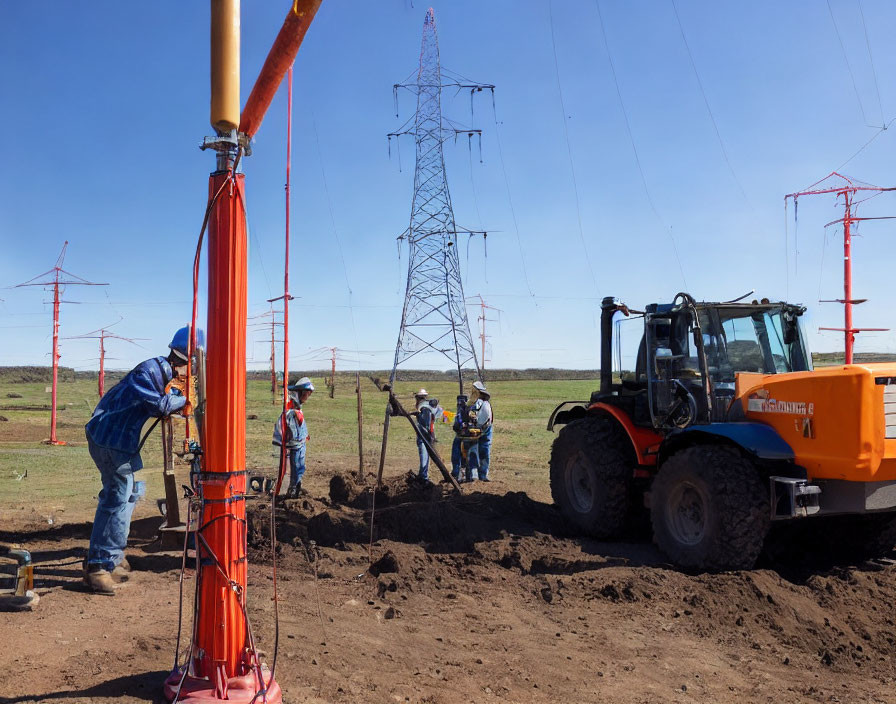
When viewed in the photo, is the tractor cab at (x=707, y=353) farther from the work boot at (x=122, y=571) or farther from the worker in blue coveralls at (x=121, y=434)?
the work boot at (x=122, y=571)

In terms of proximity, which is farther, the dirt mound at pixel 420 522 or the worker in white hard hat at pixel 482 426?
the worker in white hard hat at pixel 482 426

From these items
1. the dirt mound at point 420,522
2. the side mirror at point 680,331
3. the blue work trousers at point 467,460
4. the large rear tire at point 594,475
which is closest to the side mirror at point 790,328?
the side mirror at point 680,331

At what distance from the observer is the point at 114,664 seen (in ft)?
14.4

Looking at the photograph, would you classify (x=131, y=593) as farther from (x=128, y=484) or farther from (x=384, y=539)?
(x=384, y=539)

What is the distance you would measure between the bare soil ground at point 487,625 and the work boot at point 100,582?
0.12 m

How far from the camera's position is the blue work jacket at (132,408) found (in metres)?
6.10

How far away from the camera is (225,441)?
3.89 metres

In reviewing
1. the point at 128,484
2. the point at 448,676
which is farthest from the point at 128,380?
the point at 448,676

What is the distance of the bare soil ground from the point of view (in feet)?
14.4

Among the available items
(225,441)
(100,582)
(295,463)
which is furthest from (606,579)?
(295,463)

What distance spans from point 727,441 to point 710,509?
675 millimetres

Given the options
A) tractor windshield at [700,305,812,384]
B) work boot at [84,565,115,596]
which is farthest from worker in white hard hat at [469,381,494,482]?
work boot at [84,565,115,596]

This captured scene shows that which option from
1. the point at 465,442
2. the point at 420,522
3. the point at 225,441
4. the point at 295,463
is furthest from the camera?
the point at 465,442

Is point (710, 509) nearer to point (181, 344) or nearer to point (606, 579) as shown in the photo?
point (606, 579)
